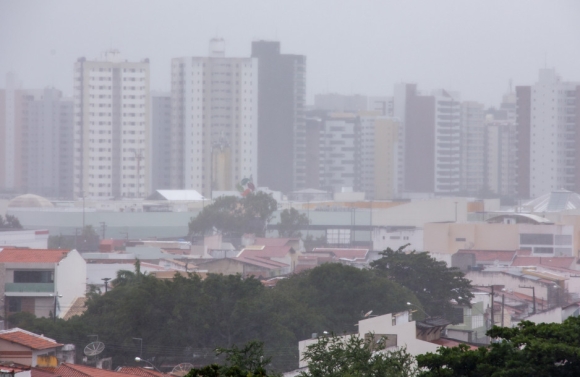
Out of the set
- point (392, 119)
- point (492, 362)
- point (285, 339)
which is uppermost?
point (392, 119)

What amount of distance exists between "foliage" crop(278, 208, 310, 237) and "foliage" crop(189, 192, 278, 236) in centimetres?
85

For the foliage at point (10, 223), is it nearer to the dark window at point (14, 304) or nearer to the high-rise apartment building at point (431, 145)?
the dark window at point (14, 304)

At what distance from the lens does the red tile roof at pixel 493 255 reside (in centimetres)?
3769

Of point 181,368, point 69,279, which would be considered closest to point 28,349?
point 181,368

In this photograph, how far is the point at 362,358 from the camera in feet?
38.4

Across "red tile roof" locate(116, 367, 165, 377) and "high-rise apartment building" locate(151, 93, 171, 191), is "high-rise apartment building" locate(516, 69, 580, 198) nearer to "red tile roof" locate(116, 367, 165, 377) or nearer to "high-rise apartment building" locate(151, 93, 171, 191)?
"high-rise apartment building" locate(151, 93, 171, 191)

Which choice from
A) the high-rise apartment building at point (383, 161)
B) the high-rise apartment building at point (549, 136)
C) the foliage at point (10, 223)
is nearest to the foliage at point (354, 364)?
the foliage at point (10, 223)

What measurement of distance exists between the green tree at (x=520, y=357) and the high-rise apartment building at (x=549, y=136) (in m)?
70.8

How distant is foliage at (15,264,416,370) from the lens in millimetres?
19469

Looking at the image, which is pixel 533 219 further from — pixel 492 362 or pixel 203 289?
pixel 492 362

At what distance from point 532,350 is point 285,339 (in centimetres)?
1090

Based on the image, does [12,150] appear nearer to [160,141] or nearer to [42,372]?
[160,141]

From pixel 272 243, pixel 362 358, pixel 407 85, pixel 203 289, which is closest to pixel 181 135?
pixel 407 85

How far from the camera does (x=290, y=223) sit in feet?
194
